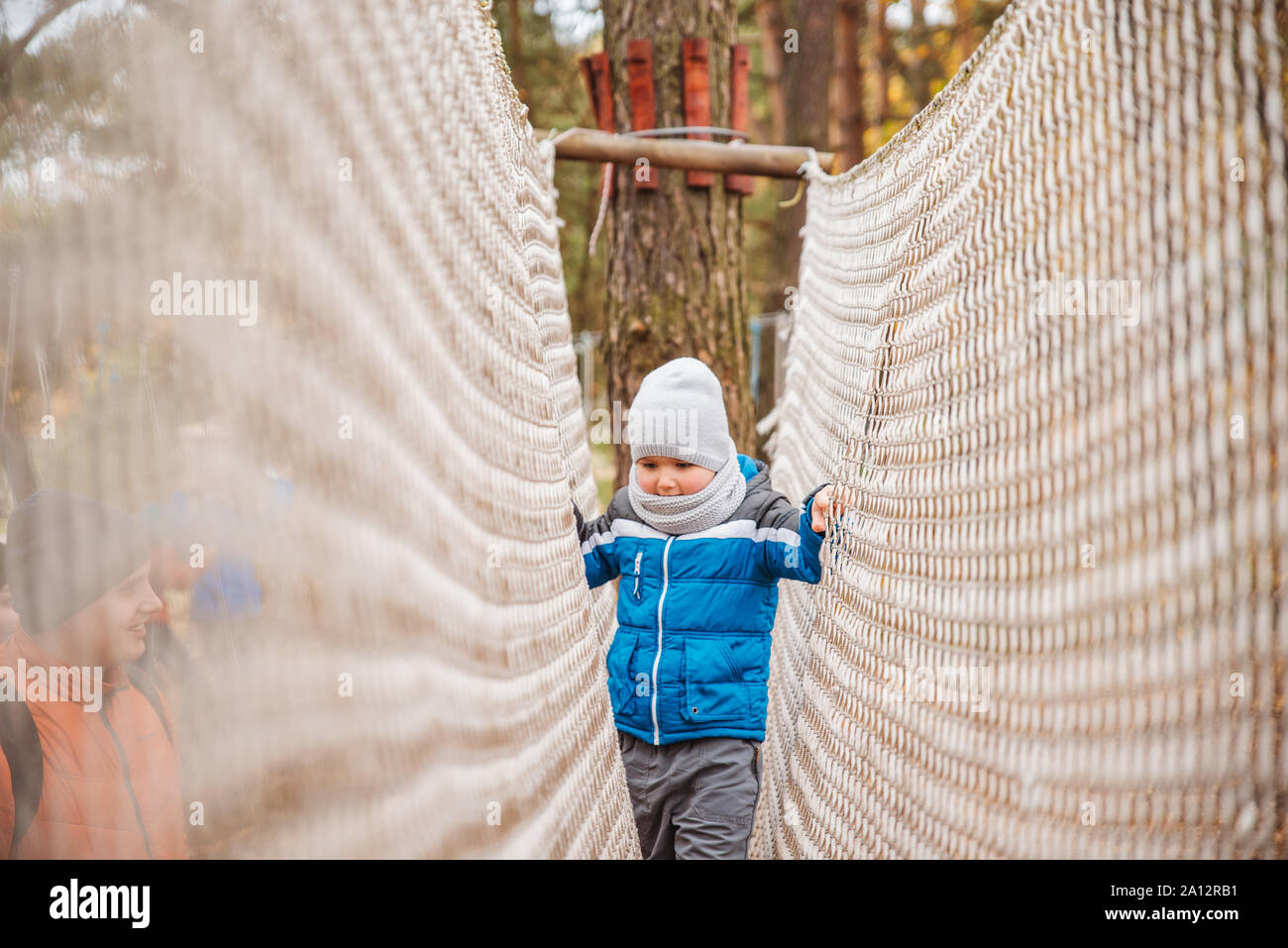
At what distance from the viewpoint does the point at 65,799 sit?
596mm

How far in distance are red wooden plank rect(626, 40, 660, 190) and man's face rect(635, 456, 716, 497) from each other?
93cm

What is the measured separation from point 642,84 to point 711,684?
145cm

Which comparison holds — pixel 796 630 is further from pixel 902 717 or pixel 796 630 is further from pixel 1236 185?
pixel 1236 185

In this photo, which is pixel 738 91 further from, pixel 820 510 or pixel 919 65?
pixel 919 65

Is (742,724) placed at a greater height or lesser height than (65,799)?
lesser

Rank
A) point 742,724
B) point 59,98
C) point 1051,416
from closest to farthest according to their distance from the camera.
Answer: point 59,98
point 1051,416
point 742,724

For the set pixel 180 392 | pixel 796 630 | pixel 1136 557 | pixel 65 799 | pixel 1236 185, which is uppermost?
pixel 1236 185

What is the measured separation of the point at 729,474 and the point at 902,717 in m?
0.73

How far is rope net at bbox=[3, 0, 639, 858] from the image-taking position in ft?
1.71
